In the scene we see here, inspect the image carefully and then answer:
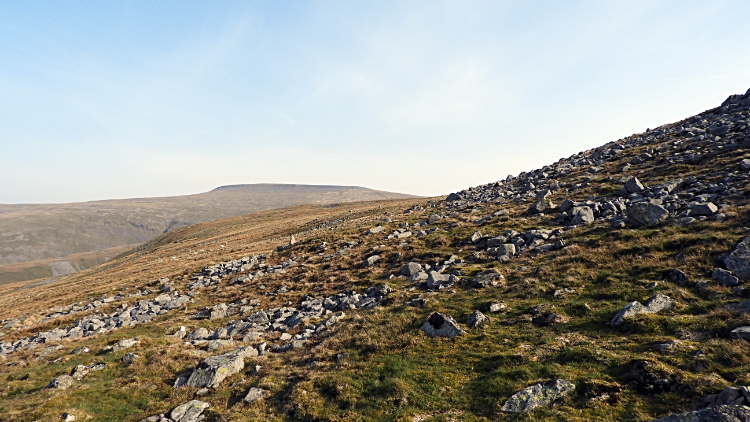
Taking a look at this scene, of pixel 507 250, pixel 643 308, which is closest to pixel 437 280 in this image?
pixel 507 250

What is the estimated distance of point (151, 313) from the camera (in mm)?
31422

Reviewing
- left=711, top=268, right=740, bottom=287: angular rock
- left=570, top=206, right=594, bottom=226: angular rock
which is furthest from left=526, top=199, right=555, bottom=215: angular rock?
left=711, top=268, right=740, bottom=287: angular rock

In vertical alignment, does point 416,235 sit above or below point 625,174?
below

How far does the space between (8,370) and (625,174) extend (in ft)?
188

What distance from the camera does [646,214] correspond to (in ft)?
76.7

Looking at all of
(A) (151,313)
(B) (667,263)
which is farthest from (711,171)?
(A) (151,313)

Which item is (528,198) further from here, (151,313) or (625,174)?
(151,313)

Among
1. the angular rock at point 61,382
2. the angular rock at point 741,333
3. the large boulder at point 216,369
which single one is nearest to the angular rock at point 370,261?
the large boulder at point 216,369

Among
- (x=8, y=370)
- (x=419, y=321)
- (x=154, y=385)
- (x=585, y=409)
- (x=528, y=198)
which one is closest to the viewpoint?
(x=585, y=409)

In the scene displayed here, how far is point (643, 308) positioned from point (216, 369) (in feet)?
67.0

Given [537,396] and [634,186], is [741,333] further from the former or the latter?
[634,186]

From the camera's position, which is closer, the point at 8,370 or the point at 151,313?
the point at 8,370

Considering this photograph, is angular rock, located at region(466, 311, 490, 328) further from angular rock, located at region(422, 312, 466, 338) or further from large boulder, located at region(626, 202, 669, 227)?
large boulder, located at region(626, 202, 669, 227)

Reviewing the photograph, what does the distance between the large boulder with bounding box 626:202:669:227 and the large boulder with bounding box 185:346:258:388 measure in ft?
89.4
